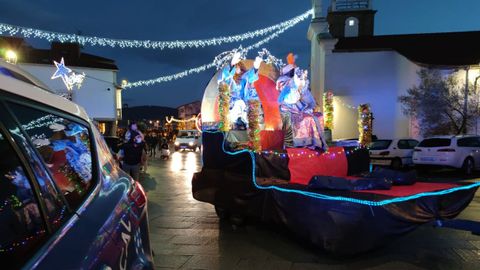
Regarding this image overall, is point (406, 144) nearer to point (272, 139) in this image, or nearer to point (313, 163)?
point (272, 139)

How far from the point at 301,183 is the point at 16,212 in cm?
578

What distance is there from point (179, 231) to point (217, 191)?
1.00 meters

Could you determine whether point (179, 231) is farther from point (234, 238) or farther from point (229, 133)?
point (229, 133)

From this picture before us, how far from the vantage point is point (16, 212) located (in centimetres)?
157

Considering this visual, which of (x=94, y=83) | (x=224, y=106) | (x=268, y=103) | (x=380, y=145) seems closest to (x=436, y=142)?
(x=380, y=145)

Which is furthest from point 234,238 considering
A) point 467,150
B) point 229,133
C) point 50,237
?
point 467,150

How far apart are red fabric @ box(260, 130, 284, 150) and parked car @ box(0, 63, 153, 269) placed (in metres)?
7.42

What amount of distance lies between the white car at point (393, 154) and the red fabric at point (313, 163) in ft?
31.5

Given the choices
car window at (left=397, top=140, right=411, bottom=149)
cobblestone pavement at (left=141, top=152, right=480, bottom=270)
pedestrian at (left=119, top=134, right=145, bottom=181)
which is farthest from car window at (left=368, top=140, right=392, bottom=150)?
pedestrian at (left=119, top=134, right=145, bottom=181)

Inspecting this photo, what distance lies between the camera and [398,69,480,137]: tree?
22.6 metres

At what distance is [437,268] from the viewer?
4984mm

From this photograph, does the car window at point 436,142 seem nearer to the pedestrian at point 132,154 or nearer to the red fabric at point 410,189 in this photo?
the red fabric at point 410,189

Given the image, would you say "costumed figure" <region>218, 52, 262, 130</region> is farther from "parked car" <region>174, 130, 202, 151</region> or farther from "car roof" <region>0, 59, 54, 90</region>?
"parked car" <region>174, 130, 202, 151</region>

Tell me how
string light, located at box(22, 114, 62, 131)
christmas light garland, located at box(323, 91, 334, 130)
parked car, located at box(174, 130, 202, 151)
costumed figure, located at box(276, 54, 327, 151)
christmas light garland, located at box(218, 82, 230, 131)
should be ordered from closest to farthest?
string light, located at box(22, 114, 62, 131) < costumed figure, located at box(276, 54, 327, 151) < christmas light garland, located at box(218, 82, 230, 131) < christmas light garland, located at box(323, 91, 334, 130) < parked car, located at box(174, 130, 202, 151)
